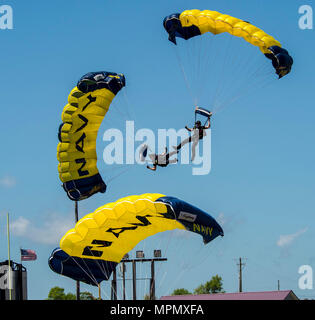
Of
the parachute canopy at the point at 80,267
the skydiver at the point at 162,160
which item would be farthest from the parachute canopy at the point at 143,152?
the parachute canopy at the point at 80,267

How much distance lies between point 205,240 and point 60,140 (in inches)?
354

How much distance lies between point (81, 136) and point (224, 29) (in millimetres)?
7439

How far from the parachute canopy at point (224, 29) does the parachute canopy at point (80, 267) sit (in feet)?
31.6

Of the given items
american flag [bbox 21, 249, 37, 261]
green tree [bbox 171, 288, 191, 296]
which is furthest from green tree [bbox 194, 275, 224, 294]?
american flag [bbox 21, 249, 37, 261]

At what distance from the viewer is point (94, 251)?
120 ft

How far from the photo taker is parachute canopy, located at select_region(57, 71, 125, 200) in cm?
3806

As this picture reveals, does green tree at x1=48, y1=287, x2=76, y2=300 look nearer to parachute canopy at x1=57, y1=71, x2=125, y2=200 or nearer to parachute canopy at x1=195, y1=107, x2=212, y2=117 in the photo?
parachute canopy at x1=57, y1=71, x2=125, y2=200

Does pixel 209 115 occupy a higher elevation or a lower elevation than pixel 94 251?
higher

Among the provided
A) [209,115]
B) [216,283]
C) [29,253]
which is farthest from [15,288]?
[216,283]

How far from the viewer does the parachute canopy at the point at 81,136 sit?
3806 cm

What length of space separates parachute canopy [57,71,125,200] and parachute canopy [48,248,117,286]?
2.99 meters
